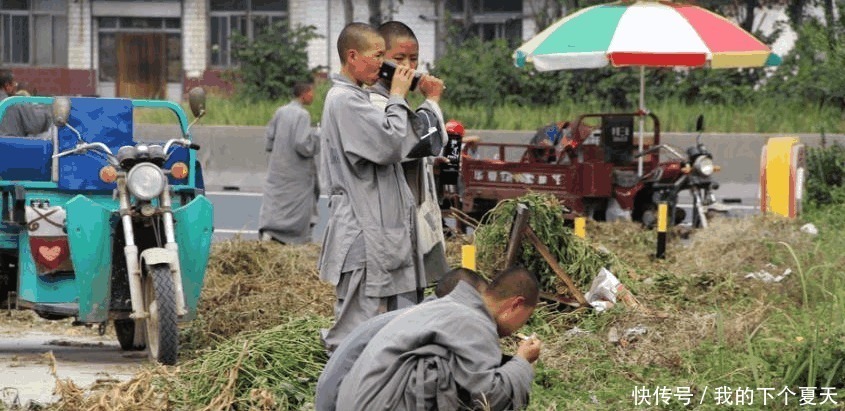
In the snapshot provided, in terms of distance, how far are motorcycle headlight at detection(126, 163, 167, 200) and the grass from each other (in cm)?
1370

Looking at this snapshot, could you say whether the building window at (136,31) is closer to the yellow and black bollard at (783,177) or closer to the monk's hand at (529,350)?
the yellow and black bollard at (783,177)

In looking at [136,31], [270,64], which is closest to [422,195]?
[270,64]

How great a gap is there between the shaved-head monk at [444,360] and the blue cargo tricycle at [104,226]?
3976mm

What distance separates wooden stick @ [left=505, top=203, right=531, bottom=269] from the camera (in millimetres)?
9086

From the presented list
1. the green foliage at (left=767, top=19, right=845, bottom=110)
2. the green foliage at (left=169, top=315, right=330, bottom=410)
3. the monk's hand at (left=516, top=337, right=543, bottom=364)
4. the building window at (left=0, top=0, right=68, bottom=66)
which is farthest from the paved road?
the building window at (left=0, top=0, right=68, bottom=66)

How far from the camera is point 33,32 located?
4131 centimetres

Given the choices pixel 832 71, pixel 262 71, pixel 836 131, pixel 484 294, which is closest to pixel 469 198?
pixel 832 71

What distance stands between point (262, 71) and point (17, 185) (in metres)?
20.6

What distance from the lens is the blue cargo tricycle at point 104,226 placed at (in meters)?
9.23

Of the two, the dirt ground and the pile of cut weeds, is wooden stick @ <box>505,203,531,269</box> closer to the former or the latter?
the pile of cut weeds

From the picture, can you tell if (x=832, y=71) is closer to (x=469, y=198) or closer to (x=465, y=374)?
(x=469, y=198)

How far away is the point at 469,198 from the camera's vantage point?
49.1 feet

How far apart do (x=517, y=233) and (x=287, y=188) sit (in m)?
6.93

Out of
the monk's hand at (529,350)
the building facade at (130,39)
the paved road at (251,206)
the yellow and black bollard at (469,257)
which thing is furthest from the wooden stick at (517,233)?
the building facade at (130,39)
